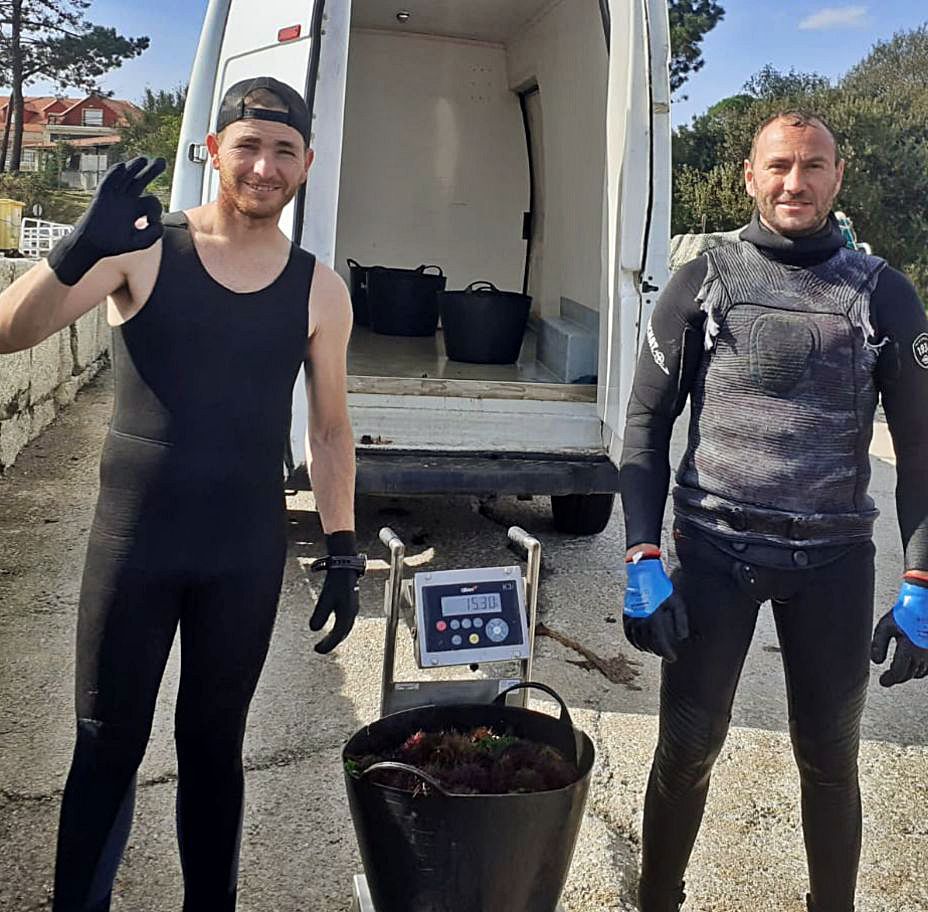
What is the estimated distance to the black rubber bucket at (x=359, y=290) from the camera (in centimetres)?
773

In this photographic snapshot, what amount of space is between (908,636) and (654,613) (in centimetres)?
51

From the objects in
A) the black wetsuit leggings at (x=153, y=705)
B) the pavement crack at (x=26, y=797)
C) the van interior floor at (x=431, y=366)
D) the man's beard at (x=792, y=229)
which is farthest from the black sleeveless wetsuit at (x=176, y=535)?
the van interior floor at (x=431, y=366)

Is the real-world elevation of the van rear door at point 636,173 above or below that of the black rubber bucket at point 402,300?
above

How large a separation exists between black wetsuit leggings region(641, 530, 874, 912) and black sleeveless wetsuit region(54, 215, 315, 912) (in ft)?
3.00

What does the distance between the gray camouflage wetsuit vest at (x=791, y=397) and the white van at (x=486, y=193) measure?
192cm

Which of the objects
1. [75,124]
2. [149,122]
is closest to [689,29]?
[149,122]

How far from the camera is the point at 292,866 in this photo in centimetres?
270

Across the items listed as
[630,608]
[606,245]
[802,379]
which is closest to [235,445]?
[630,608]

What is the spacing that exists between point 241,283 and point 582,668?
2428 mm

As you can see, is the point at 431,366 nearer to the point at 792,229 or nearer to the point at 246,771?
the point at 246,771

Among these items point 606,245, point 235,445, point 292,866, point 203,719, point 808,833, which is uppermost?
point 606,245

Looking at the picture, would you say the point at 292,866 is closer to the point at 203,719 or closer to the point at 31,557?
the point at 203,719

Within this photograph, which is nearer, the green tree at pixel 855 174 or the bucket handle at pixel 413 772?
the bucket handle at pixel 413 772

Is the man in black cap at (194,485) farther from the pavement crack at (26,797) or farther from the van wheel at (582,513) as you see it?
the van wheel at (582,513)
